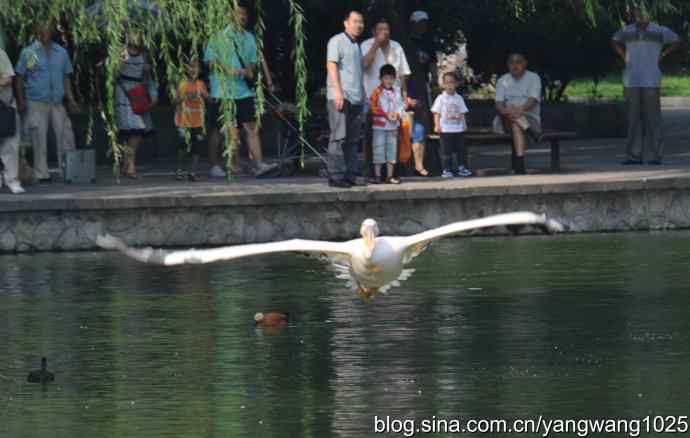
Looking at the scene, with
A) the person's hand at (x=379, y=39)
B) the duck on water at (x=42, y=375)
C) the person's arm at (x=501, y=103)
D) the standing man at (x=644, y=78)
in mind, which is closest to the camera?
the duck on water at (x=42, y=375)

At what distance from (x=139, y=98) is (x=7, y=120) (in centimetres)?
288

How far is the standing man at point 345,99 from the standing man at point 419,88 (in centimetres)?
179

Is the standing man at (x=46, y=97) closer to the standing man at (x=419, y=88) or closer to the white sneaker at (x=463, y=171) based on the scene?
the standing man at (x=419, y=88)

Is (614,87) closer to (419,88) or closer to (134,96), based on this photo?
(419,88)

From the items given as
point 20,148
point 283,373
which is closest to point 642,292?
point 283,373

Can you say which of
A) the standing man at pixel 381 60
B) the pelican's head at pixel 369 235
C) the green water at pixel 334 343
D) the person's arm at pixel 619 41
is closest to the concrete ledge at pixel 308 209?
the green water at pixel 334 343

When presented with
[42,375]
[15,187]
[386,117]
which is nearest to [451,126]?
[386,117]

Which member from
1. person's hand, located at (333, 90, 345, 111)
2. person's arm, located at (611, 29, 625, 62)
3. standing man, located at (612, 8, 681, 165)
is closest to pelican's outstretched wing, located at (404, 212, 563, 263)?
person's hand, located at (333, 90, 345, 111)

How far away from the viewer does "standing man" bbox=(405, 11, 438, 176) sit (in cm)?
2352

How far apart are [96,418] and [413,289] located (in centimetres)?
618

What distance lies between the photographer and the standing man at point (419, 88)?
23516 millimetres

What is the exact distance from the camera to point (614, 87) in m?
53.2

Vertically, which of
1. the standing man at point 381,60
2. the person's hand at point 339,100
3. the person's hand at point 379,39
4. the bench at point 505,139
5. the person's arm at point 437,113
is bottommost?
the bench at point 505,139

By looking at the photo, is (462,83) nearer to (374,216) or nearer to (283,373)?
(374,216)
